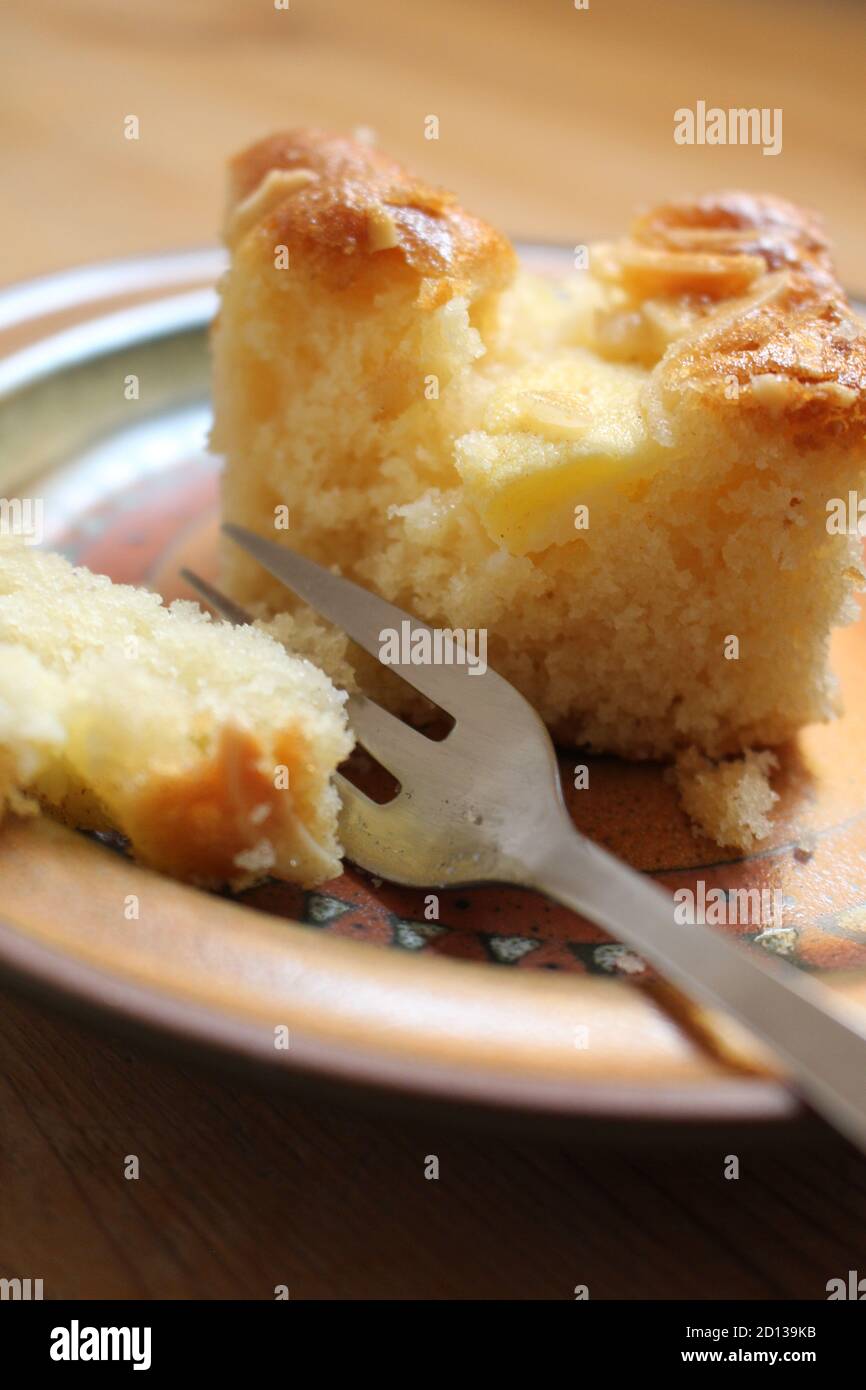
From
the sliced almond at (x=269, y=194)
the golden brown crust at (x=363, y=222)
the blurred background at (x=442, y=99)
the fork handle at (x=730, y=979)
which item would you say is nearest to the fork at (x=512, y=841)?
the fork handle at (x=730, y=979)

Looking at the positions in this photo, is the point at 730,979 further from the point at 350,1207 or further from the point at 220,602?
the point at 220,602

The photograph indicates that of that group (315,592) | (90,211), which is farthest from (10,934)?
(90,211)

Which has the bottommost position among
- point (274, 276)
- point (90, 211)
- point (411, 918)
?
point (411, 918)

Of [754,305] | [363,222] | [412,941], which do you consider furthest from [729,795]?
[363,222]

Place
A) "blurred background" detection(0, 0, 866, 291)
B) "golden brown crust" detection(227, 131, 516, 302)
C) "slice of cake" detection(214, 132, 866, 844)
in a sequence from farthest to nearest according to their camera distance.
→ "blurred background" detection(0, 0, 866, 291), "golden brown crust" detection(227, 131, 516, 302), "slice of cake" detection(214, 132, 866, 844)

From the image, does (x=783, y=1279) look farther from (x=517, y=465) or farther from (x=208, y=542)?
(x=208, y=542)

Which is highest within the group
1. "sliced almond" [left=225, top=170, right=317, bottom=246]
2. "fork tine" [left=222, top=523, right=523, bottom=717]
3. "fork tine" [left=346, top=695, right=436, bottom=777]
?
"sliced almond" [left=225, top=170, right=317, bottom=246]

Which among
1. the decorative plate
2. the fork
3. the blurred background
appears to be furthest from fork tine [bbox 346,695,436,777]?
the blurred background

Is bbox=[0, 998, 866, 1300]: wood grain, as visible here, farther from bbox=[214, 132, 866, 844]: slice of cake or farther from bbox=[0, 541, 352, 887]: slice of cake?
bbox=[214, 132, 866, 844]: slice of cake
